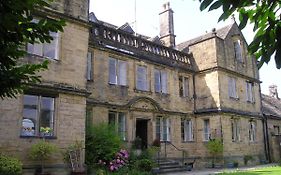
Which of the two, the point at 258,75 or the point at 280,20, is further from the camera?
the point at 258,75

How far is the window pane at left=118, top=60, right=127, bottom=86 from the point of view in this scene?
18.9 metres

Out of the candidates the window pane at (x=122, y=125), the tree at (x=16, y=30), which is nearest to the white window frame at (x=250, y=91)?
the window pane at (x=122, y=125)

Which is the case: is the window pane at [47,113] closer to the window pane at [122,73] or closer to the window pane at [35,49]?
the window pane at [35,49]

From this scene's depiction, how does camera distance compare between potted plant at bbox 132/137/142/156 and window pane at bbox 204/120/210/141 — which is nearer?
potted plant at bbox 132/137/142/156

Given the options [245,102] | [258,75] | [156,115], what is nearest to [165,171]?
[156,115]

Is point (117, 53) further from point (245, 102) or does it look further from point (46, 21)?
point (46, 21)

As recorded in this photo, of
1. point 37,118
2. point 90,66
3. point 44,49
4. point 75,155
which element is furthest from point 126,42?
point 75,155

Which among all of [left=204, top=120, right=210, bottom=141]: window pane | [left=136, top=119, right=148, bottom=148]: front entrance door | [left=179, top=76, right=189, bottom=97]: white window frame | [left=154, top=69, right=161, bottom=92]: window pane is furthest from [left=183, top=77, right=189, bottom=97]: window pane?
[left=136, top=119, right=148, bottom=148]: front entrance door

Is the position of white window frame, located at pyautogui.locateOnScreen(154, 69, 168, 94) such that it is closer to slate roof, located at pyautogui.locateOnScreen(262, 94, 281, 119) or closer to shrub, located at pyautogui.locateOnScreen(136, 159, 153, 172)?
shrub, located at pyautogui.locateOnScreen(136, 159, 153, 172)

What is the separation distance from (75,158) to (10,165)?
3.06 m

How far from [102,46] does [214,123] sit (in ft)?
33.1

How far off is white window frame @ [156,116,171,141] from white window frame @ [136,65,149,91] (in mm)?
2268

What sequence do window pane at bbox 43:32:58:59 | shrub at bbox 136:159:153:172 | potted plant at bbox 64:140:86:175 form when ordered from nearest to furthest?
potted plant at bbox 64:140:86:175 → window pane at bbox 43:32:58:59 → shrub at bbox 136:159:153:172

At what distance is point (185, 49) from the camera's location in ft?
88.3
